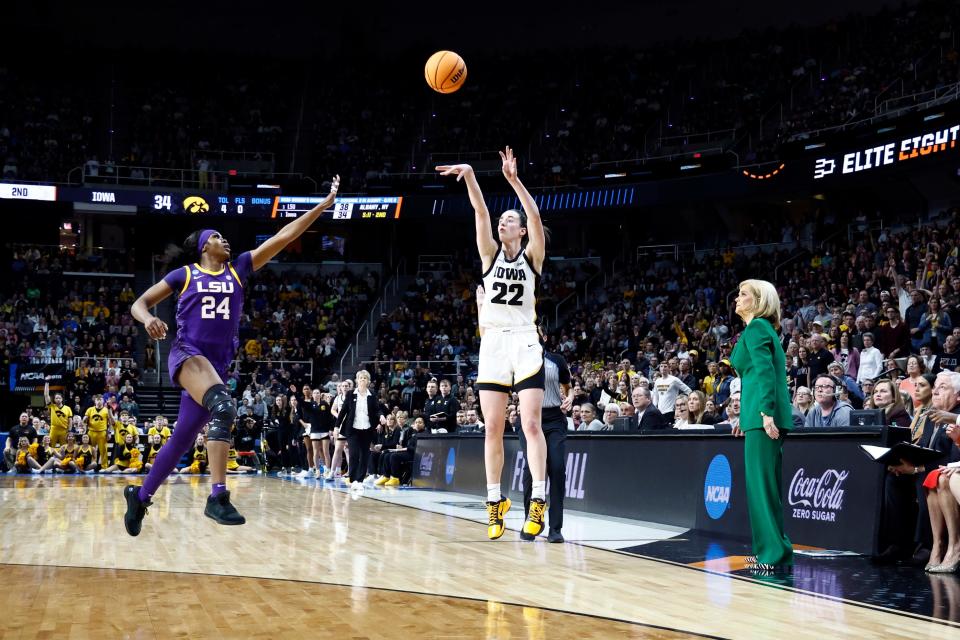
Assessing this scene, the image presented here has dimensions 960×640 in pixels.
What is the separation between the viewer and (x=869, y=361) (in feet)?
48.0

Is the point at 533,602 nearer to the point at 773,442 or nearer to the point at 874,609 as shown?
the point at 874,609

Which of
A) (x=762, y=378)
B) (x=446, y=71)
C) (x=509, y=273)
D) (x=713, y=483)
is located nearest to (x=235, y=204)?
(x=446, y=71)

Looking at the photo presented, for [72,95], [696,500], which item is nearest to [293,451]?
[696,500]

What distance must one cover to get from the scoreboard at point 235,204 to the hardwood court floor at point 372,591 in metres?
25.1

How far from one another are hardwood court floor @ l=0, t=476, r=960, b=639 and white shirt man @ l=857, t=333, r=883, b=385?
738 cm

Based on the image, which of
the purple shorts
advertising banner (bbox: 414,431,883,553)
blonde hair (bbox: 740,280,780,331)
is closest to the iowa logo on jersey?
blonde hair (bbox: 740,280,780,331)

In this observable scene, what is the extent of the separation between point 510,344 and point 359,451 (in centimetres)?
1059

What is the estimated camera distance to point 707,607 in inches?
214

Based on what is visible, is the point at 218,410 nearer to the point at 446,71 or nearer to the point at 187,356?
Answer: the point at 187,356

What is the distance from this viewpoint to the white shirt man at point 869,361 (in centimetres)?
1452

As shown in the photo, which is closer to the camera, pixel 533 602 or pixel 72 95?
pixel 533 602

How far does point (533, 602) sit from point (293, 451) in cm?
1882

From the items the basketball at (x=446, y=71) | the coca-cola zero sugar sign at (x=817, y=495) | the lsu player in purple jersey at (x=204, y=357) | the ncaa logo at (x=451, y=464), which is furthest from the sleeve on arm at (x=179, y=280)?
the ncaa logo at (x=451, y=464)

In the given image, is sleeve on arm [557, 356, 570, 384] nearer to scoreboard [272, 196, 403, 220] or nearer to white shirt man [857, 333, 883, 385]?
white shirt man [857, 333, 883, 385]
